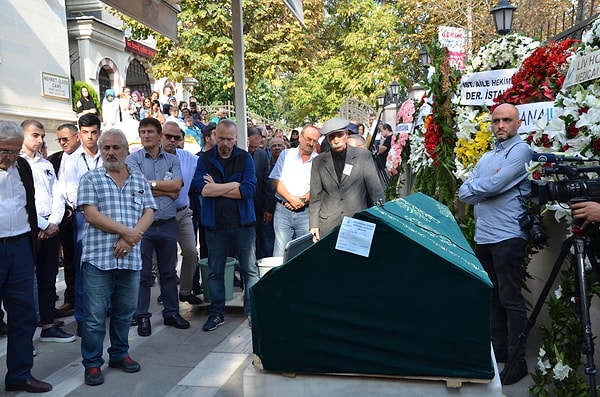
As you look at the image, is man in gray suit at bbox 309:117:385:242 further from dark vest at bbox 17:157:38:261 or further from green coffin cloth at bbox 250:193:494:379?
green coffin cloth at bbox 250:193:494:379

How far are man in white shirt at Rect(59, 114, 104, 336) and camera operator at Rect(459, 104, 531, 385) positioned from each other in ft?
12.5

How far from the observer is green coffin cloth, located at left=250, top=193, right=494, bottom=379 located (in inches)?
97.3

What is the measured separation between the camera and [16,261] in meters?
4.37

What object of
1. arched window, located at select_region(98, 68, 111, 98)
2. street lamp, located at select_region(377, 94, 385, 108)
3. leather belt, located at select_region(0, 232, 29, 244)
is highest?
arched window, located at select_region(98, 68, 111, 98)

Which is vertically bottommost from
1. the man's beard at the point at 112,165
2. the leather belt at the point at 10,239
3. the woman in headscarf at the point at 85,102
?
the leather belt at the point at 10,239

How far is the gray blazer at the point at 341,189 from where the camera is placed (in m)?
5.95

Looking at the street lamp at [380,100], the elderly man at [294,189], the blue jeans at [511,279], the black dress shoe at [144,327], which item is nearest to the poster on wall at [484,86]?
the blue jeans at [511,279]

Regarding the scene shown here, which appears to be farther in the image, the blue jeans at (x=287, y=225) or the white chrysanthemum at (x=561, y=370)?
the blue jeans at (x=287, y=225)

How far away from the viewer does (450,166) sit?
5.78 metres

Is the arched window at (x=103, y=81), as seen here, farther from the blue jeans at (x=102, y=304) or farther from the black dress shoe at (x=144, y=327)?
the blue jeans at (x=102, y=304)

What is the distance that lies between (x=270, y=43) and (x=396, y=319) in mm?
15650

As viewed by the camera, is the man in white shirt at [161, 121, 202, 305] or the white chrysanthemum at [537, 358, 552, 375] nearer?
the white chrysanthemum at [537, 358, 552, 375]

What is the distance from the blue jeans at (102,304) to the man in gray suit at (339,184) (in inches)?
78.5

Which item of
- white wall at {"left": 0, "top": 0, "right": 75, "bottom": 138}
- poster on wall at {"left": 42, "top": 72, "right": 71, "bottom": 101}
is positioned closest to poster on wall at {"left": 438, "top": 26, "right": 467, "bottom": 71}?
white wall at {"left": 0, "top": 0, "right": 75, "bottom": 138}
